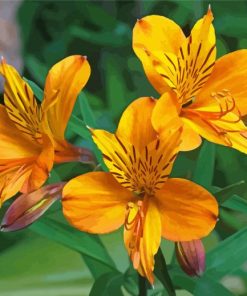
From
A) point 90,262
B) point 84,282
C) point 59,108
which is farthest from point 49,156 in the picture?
point 84,282

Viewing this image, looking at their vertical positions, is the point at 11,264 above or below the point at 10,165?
below

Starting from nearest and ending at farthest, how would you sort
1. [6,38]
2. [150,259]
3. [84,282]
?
[150,259] < [84,282] < [6,38]

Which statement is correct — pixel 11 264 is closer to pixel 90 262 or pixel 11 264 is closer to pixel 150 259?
pixel 90 262

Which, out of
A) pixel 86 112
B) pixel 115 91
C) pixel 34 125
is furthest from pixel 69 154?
pixel 115 91

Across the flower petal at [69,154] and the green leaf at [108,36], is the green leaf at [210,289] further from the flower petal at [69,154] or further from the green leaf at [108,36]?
the green leaf at [108,36]

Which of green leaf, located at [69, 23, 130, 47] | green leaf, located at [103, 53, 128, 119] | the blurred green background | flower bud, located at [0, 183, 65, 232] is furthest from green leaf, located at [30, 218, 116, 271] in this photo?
green leaf, located at [69, 23, 130, 47]

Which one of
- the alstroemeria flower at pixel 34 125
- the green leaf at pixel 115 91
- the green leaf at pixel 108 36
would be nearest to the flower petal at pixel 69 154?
the alstroemeria flower at pixel 34 125

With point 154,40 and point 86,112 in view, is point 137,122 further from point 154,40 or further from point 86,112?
point 86,112
